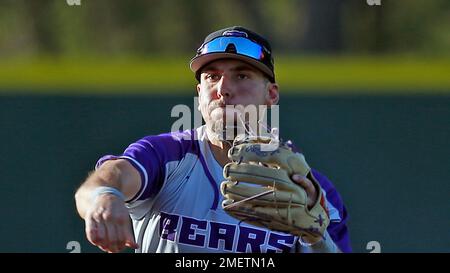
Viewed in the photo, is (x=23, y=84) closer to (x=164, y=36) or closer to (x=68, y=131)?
(x=68, y=131)

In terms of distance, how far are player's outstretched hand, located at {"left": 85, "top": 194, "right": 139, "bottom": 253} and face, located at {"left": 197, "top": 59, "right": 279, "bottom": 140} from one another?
Result: 2.09 ft

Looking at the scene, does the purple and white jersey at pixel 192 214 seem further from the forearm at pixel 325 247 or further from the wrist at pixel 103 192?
the wrist at pixel 103 192

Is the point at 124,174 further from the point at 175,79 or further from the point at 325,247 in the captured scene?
the point at 175,79

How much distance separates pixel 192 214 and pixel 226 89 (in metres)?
0.35

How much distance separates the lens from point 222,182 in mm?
2742

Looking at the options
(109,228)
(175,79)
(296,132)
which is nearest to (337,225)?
(109,228)

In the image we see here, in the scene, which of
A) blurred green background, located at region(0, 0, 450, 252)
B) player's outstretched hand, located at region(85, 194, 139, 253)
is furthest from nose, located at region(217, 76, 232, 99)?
blurred green background, located at region(0, 0, 450, 252)

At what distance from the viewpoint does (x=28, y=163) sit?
4.89 meters

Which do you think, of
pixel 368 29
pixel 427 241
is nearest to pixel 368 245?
pixel 427 241

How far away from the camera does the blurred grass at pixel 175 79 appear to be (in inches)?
195

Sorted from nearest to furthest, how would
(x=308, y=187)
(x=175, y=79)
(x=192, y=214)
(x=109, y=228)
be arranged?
(x=109, y=228) < (x=308, y=187) < (x=192, y=214) < (x=175, y=79)

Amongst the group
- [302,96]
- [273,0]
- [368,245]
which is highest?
[273,0]

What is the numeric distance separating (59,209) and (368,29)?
5.13 m

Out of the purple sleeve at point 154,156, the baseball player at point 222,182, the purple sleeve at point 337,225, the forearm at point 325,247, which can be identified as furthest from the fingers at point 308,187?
the purple sleeve at point 154,156
